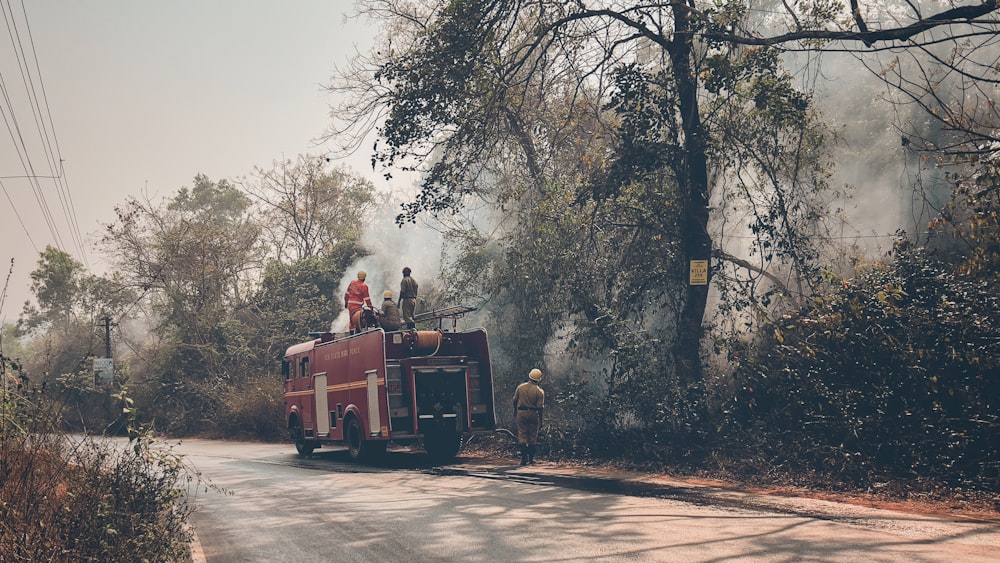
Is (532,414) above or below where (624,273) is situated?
below

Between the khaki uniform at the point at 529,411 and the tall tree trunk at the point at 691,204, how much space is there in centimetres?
277

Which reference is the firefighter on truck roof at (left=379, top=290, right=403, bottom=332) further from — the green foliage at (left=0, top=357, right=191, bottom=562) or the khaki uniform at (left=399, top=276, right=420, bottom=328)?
the green foliage at (left=0, top=357, right=191, bottom=562)

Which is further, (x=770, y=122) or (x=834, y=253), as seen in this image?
(x=834, y=253)

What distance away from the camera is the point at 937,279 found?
534 inches

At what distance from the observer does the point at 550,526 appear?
939 cm

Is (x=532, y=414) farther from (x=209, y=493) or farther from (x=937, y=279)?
(x=937, y=279)

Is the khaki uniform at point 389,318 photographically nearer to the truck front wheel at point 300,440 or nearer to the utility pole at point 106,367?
the truck front wheel at point 300,440

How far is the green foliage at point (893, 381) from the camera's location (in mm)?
12102

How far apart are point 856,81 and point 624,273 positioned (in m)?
14.8

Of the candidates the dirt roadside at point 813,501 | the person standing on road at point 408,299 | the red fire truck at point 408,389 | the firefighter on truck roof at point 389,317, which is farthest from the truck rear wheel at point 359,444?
the dirt roadside at point 813,501

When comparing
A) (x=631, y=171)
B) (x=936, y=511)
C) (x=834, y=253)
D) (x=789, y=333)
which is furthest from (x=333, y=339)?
(x=936, y=511)

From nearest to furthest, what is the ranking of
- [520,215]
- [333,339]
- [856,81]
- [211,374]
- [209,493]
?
1. [209,493]
2. [333,339]
3. [520,215]
4. [856,81]
5. [211,374]

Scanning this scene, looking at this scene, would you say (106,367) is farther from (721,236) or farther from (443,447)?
(721,236)

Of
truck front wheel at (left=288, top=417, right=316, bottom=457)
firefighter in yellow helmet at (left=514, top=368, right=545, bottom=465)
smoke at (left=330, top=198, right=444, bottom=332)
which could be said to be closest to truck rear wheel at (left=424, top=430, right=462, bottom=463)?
firefighter in yellow helmet at (left=514, top=368, right=545, bottom=465)
